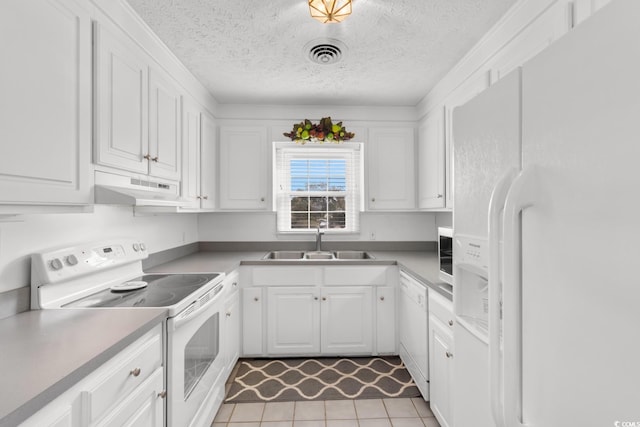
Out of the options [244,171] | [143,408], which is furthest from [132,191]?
[244,171]

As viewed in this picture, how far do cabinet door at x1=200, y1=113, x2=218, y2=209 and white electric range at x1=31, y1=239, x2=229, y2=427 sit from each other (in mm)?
791

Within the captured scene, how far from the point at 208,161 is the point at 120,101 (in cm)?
126

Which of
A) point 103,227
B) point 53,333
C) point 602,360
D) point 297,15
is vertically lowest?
point 53,333

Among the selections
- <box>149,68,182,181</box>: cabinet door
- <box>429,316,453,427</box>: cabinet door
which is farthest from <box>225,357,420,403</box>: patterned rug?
<box>149,68,182,181</box>: cabinet door

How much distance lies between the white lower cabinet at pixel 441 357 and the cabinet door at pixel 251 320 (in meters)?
1.40

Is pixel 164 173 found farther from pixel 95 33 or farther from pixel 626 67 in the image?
pixel 626 67

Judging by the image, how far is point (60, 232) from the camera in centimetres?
151

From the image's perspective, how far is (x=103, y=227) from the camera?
1.83 m

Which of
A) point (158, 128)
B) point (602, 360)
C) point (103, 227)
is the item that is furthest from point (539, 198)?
point (103, 227)

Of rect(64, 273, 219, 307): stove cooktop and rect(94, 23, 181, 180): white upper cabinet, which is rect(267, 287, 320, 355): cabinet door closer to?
rect(64, 273, 219, 307): stove cooktop

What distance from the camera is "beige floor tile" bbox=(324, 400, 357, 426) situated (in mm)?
1951

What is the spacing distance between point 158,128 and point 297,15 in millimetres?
1060

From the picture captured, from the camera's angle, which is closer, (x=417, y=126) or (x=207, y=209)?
(x=207, y=209)

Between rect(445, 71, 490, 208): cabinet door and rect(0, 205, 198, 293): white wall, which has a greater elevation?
rect(445, 71, 490, 208): cabinet door
